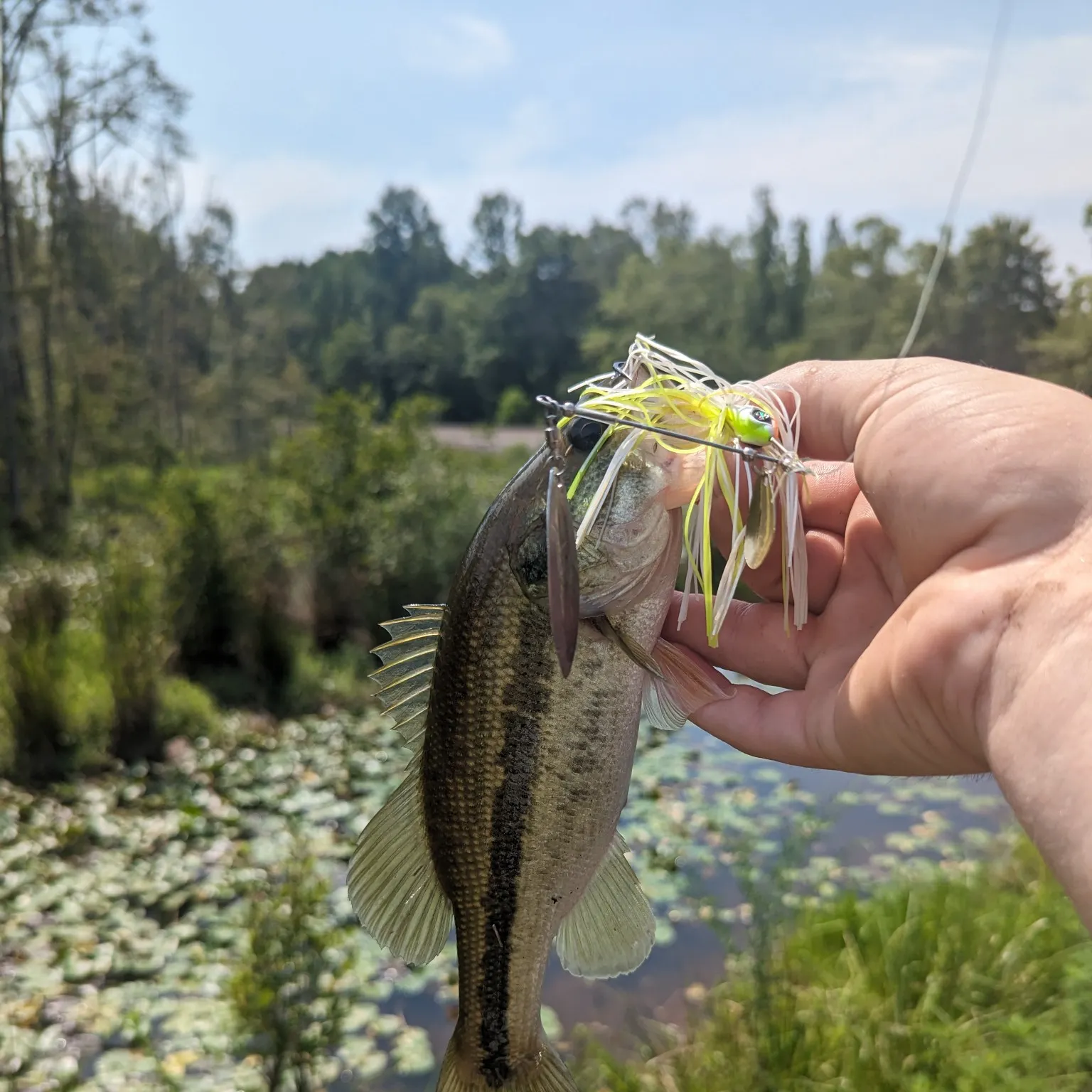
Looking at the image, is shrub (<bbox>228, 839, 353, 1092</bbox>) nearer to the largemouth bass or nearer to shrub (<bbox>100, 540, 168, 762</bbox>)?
the largemouth bass

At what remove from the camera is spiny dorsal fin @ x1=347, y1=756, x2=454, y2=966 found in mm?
1970

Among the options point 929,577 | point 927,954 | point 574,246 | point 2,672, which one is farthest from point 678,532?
point 574,246

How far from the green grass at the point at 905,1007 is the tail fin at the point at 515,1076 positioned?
2.09 metres

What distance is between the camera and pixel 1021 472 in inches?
67.3

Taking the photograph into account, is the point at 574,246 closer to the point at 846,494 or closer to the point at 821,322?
the point at 821,322

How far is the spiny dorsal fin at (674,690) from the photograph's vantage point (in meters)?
1.97

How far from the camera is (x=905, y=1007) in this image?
4086mm

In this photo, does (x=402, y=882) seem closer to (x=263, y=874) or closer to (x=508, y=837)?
(x=508, y=837)

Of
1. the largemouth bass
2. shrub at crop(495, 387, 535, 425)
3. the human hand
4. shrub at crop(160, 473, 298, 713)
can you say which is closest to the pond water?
shrub at crop(160, 473, 298, 713)

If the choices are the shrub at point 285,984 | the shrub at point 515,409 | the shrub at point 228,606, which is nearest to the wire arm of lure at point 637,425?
the shrub at point 285,984

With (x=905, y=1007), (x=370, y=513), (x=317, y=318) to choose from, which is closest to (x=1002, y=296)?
(x=370, y=513)

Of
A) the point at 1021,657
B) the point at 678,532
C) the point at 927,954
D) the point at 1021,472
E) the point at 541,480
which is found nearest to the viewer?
the point at 1021,657

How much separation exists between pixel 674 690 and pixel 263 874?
5091 mm

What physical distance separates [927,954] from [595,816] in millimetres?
3474
